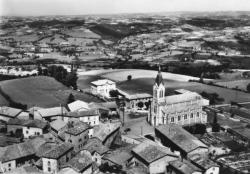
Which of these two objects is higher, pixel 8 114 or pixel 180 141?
pixel 180 141

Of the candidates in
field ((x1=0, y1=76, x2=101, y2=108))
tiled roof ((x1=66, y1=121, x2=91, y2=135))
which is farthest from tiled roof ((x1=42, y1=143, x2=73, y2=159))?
field ((x1=0, y1=76, x2=101, y2=108))

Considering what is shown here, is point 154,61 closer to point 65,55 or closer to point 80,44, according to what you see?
point 65,55

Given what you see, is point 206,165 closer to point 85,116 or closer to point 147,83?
point 85,116

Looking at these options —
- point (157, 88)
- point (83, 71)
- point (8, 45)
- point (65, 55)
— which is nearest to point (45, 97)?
point (157, 88)

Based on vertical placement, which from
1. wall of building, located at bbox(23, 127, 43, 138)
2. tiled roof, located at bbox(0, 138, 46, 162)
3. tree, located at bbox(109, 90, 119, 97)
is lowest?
tree, located at bbox(109, 90, 119, 97)

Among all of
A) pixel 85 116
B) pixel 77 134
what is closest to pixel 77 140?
pixel 77 134

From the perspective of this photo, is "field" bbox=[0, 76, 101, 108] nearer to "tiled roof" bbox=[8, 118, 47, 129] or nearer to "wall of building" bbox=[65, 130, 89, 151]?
"tiled roof" bbox=[8, 118, 47, 129]
